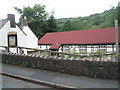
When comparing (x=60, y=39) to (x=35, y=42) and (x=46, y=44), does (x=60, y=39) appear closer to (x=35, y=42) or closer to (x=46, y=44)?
(x=46, y=44)

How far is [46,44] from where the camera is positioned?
32.1 metres

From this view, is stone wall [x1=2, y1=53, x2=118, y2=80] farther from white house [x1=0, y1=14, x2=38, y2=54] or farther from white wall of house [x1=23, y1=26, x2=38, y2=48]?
white wall of house [x1=23, y1=26, x2=38, y2=48]

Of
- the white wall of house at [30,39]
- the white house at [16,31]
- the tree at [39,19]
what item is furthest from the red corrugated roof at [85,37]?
the tree at [39,19]

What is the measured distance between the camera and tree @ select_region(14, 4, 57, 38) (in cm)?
4834

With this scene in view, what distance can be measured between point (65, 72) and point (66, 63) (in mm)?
505

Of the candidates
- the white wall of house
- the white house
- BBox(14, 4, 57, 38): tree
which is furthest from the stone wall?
BBox(14, 4, 57, 38): tree

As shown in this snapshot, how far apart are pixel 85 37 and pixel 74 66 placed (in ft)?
68.6

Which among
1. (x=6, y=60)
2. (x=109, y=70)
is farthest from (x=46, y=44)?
(x=109, y=70)

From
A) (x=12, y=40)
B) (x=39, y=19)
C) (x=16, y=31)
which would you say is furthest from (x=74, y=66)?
(x=39, y=19)

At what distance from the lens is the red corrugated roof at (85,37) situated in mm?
24812

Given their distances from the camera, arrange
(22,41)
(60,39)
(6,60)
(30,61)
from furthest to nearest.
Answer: (22,41)
(60,39)
(6,60)
(30,61)

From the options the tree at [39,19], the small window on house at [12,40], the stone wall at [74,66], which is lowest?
the stone wall at [74,66]

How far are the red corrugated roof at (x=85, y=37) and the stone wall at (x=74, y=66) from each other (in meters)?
18.0

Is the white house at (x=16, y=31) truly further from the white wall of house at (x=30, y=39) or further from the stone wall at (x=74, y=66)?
the stone wall at (x=74, y=66)
